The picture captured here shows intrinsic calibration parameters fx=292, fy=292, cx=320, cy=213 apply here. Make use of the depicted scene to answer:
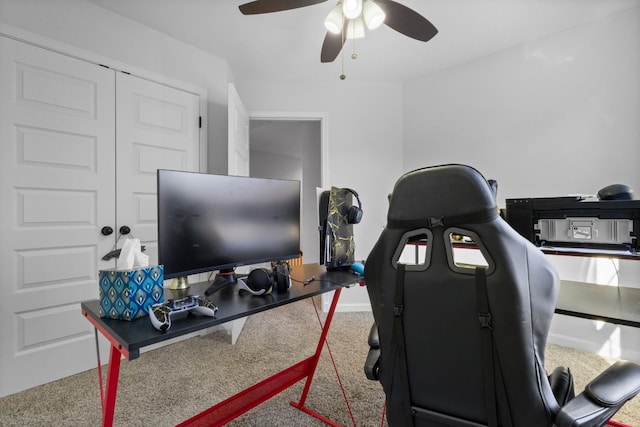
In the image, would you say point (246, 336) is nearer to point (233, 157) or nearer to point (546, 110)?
point (233, 157)

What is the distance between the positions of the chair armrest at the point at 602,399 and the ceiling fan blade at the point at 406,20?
1.80 m

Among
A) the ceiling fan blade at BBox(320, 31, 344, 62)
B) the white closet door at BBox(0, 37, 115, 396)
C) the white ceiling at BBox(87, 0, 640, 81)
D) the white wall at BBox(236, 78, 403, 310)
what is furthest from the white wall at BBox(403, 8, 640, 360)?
the white closet door at BBox(0, 37, 115, 396)

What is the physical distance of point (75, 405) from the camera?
1683mm

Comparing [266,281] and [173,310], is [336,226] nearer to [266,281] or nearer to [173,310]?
[266,281]

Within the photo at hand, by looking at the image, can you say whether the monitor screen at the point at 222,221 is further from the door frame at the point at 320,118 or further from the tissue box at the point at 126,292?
the door frame at the point at 320,118

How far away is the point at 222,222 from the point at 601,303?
167 cm

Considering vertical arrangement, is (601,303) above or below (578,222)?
below

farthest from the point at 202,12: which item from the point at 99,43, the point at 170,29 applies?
the point at 99,43

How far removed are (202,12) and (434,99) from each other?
93.0 inches

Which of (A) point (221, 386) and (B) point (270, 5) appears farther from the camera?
(A) point (221, 386)

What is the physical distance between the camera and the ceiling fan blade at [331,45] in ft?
6.44

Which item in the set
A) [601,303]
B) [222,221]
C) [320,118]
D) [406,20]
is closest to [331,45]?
[406,20]

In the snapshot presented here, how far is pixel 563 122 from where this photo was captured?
2.42 metres

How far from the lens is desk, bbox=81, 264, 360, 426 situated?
80cm
